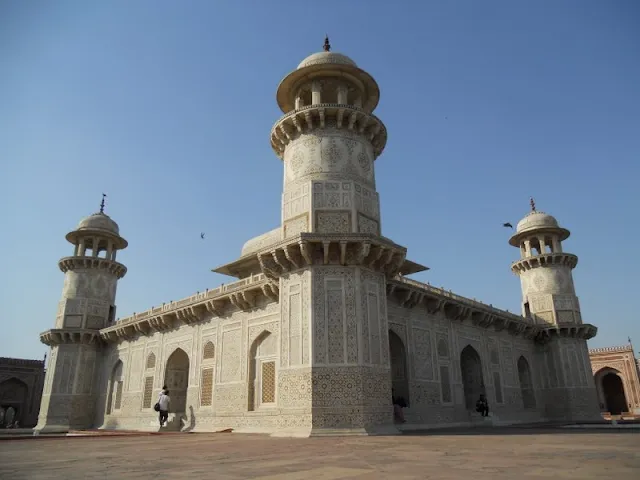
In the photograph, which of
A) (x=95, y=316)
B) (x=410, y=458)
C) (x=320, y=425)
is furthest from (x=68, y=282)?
(x=410, y=458)

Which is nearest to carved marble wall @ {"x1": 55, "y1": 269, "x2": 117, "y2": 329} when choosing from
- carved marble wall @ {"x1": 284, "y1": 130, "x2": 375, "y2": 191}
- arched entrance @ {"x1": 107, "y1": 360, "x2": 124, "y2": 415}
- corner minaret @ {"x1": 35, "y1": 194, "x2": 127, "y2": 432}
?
corner minaret @ {"x1": 35, "y1": 194, "x2": 127, "y2": 432}

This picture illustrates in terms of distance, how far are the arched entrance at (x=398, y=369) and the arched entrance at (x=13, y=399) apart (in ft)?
112

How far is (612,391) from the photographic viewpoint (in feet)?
140

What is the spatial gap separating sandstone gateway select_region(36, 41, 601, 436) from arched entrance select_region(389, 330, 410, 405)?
0.20ft

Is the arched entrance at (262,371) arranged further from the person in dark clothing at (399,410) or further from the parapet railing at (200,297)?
the person in dark clothing at (399,410)

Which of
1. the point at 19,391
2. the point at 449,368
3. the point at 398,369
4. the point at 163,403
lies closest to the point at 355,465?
the point at 398,369

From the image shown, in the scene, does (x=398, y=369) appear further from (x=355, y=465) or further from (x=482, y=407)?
(x=355, y=465)

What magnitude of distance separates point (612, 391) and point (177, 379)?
129 ft

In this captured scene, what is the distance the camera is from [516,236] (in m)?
28.3

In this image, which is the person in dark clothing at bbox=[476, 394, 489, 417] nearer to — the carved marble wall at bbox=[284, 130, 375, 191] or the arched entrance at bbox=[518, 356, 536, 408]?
the arched entrance at bbox=[518, 356, 536, 408]

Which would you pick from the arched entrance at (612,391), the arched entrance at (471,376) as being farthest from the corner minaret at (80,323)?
the arched entrance at (612,391)

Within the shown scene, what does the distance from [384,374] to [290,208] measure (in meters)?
5.85

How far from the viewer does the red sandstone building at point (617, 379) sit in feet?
126

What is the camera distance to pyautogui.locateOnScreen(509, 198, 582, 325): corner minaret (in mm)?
26578
